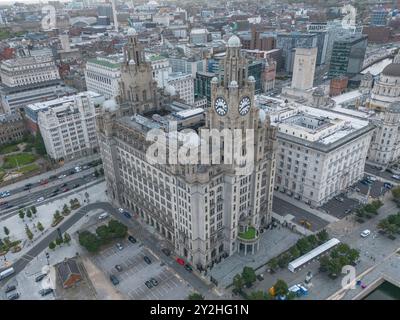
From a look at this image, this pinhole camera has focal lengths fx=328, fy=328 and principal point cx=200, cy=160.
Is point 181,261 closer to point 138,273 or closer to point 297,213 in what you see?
point 138,273

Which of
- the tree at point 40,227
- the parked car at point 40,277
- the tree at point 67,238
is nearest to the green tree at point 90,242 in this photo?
the tree at point 67,238

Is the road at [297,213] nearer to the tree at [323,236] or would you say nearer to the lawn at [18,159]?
the tree at [323,236]

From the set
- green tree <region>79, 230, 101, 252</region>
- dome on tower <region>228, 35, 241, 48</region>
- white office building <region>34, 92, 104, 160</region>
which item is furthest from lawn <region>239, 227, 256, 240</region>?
white office building <region>34, 92, 104, 160</region>

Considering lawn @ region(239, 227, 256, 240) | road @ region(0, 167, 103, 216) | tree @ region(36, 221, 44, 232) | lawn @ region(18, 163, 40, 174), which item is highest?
lawn @ region(239, 227, 256, 240)

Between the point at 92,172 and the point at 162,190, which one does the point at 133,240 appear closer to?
the point at 162,190

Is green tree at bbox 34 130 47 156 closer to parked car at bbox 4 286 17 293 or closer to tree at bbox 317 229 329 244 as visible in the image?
parked car at bbox 4 286 17 293

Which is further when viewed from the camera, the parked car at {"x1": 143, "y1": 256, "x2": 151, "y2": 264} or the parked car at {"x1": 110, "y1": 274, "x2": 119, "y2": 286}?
the parked car at {"x1": 143, "y1": 256, "x2": 151, "y2": 264}

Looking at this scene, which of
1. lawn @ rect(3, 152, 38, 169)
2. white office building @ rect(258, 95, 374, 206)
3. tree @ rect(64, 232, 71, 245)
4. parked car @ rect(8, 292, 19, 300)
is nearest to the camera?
parked car @ rect(8, 292, 19, 300)
